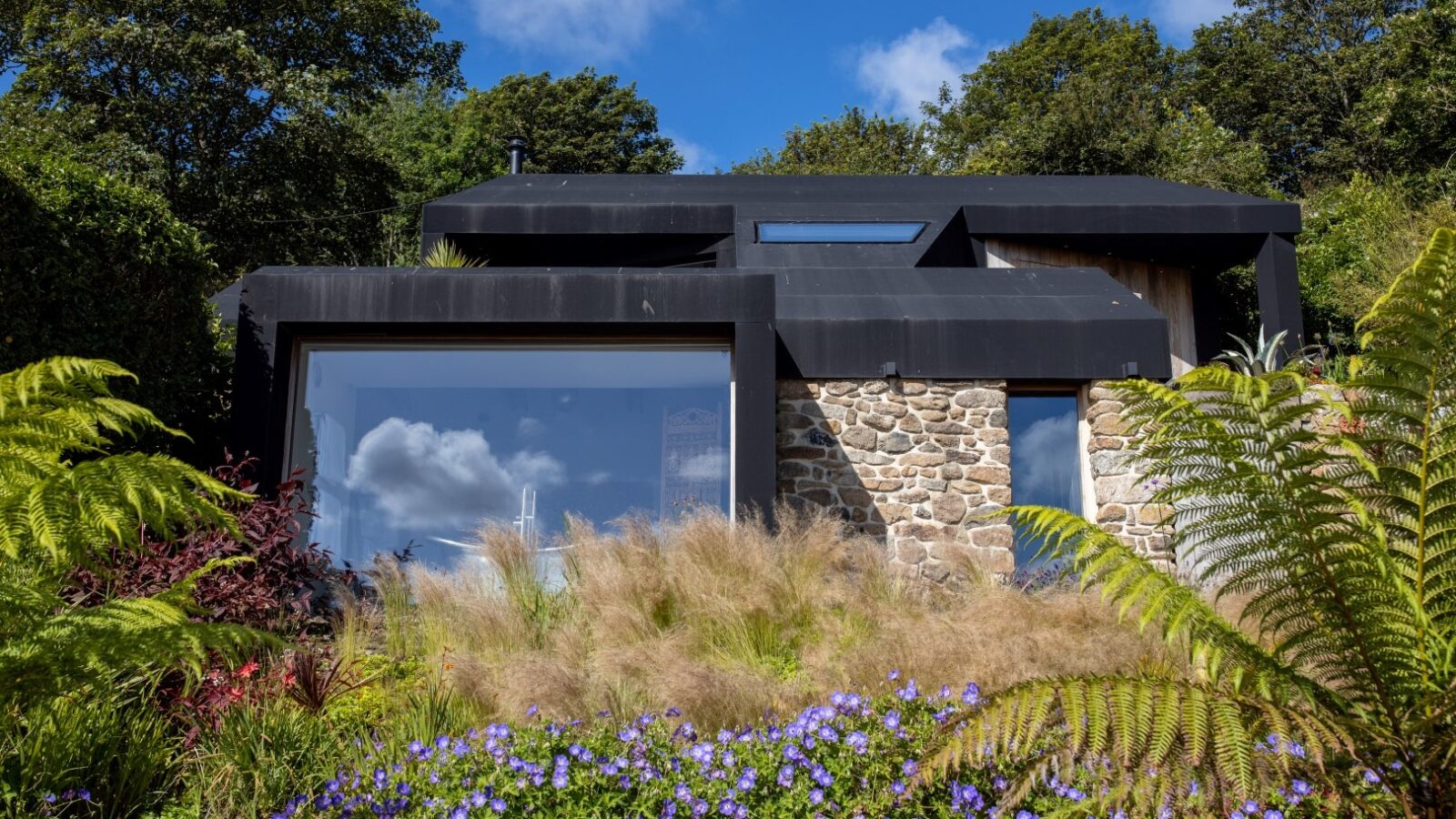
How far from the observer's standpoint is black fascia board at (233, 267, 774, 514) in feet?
24.5

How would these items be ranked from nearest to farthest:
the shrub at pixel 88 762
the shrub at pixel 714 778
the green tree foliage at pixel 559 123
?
the shrub at pixel 714 778
the shrub at pixel 88 762
the green tree foliage at pixel 559 123

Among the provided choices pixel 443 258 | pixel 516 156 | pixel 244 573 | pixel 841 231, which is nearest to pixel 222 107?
pixel 516 156

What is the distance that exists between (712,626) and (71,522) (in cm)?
276

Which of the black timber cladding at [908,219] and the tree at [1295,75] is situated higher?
the tree at [1295,75]

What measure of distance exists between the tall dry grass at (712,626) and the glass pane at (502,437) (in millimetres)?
1604

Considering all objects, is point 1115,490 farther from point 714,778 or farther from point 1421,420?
point 714,778

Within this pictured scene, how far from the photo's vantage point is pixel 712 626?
16.7ft

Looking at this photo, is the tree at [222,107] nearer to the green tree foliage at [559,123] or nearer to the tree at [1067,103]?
the green tree foliage at [559,123]

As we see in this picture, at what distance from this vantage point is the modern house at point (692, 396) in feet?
24.8

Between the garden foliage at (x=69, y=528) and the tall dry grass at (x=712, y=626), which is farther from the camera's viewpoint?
the tall dry grass at (x=712, y=626)

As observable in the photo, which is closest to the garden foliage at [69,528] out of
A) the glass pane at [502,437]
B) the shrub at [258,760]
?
the shrub at [258,760]

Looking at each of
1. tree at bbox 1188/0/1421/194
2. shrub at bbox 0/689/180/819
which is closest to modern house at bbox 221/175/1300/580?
shrub at bbox 0/689/180/819

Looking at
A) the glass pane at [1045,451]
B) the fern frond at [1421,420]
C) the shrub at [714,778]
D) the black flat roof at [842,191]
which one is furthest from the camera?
the black flat roof at [842,191]

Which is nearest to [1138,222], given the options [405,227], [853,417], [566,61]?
[853,417]
